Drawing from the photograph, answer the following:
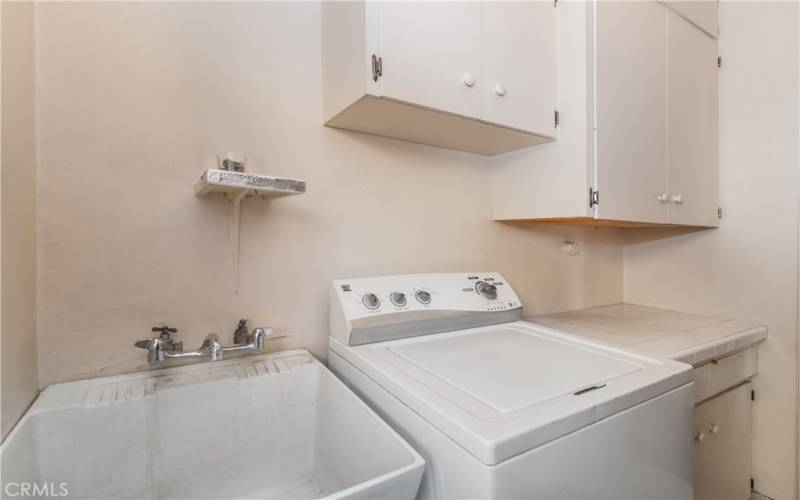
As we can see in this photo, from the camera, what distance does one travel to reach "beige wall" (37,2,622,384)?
0.97 metres

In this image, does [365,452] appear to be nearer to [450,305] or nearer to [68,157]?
[450,305]

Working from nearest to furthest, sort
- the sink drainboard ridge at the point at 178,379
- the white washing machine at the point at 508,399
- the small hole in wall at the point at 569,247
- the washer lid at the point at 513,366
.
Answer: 1. the white washing machine at the point at 508,399
2. the washer lid at the point at 513,366
3. the sink drainboard ridge at the point at 178,379
4. the small hole in wall at the point at 569,247

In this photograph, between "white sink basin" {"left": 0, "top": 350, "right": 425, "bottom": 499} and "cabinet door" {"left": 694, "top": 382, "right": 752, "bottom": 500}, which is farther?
"cabinet door" {"left": 694, "top": 382, "right": 752, "bottom": 500}

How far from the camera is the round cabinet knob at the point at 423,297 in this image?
1280mm

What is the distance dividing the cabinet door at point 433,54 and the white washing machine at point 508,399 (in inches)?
24.1

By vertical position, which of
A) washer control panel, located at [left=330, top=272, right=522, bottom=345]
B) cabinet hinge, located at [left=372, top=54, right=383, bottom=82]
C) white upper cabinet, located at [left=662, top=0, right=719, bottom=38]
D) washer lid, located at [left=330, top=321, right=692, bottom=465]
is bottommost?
washer lid, located at [left=330, top=321, right=692, bottom=465]

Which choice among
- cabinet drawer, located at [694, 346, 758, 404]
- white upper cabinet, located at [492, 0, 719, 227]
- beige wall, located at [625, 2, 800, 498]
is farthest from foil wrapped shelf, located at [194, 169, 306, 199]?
beige wall, located at [625, 2, 800, 498]

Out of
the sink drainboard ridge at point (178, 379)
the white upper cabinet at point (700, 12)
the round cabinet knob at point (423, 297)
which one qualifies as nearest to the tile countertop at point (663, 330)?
Answer: the round cabinet knob at point (423, 297)

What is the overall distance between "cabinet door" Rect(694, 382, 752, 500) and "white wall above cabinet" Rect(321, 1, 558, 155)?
1.24 meters

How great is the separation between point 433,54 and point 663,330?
141cm

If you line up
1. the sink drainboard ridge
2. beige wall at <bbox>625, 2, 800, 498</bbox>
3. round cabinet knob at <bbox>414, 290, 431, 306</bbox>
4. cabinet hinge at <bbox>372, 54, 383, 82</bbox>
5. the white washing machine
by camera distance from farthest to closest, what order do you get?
beige wall at <bbox>625, 2, 800, 498</bbox>
round cabinet knob at <bbox>414, 290, 431, 306</bbox>
cabinet hinge at <bbox>372, 54, 383, 82</bbox>
the sink drainboard ridge
the white washing machine

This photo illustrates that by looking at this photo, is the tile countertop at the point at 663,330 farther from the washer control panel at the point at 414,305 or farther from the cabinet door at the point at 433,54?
the cabinet door at the point at 433,54
